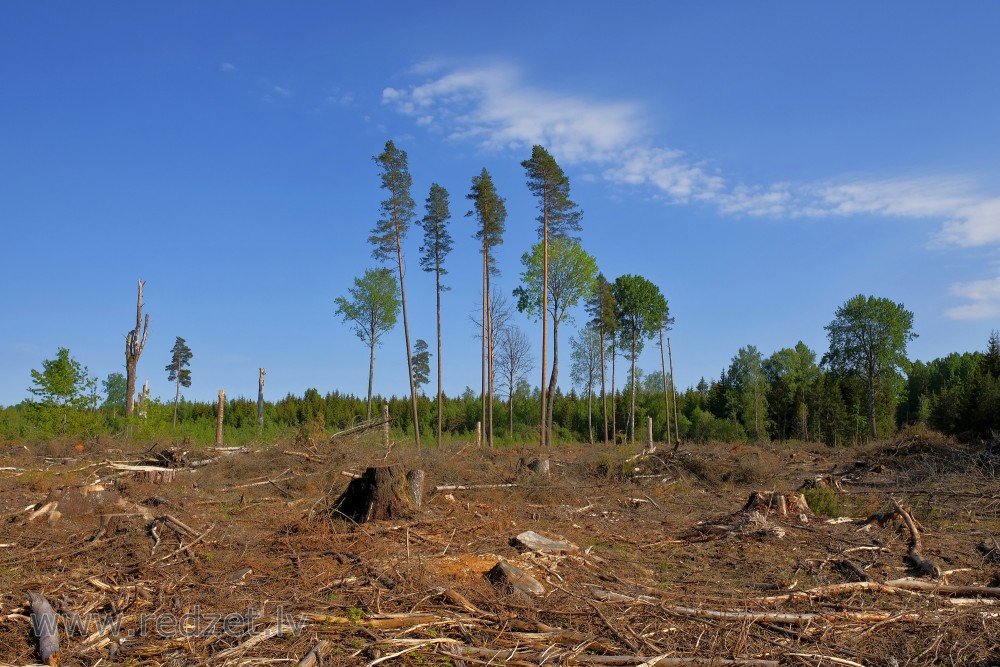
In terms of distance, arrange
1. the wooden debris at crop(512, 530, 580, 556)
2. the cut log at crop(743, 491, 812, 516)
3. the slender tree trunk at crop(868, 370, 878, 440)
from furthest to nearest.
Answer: the slender tree trunk at crop(868, 370, 878, 440) → the cut log at crop(743, 491, 812, 516) → the wooden debris at crop(512, 530, 580, 556)

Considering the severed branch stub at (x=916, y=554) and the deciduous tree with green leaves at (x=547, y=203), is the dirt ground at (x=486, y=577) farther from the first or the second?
the deciduous tree with green leaves at (x=547, y=203)

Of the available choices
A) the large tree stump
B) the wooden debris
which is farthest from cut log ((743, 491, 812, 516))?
the large tree stump

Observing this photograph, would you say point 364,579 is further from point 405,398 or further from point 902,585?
point 405,398

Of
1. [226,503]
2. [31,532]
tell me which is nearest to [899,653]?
[31,532]

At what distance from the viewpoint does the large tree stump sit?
8.62 metres

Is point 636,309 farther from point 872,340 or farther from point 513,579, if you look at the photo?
point 513,579

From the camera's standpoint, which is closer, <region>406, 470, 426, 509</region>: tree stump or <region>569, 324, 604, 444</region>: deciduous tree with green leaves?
<region>406, 470, 426, 509</region>: tree stump

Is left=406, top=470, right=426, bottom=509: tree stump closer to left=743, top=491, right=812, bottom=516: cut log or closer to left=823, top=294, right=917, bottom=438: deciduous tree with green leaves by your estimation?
left=743, top=491, right=812, bottom=516: cut log

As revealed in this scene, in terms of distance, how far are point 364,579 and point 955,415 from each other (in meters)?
37.2

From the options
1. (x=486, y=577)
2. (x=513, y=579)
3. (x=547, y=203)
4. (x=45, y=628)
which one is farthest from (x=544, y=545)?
(x=547, y=203)

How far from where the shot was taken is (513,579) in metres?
6.01

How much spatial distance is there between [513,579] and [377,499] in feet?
10.3

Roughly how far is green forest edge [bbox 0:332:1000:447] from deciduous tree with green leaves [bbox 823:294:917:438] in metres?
0.53

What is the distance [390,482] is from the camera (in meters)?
8.81
